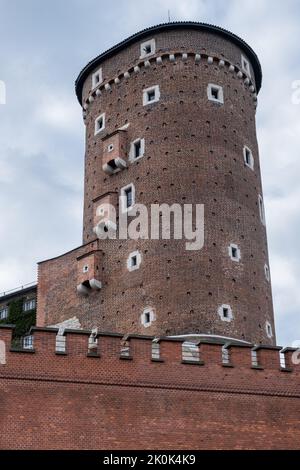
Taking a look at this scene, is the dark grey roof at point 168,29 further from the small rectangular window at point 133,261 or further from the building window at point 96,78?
the small rectangular window at point 133,261

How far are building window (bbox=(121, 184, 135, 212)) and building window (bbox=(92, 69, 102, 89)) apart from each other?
659cm

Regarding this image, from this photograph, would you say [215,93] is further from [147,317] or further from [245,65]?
[147,317]

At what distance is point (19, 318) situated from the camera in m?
48.8

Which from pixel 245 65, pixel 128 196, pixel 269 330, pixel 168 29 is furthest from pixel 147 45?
pixel 269 330

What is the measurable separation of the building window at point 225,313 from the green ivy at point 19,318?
16.3m

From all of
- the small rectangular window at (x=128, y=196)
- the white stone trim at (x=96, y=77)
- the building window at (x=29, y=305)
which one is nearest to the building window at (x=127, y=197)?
the small rectangular window at (x=128, y=196)

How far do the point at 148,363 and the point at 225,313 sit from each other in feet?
24.7

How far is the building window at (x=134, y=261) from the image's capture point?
33969mm

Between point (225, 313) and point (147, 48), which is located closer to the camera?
point (225, 313)

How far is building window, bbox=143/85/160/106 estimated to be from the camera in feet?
121

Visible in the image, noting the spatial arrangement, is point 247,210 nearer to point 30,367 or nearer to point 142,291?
point 142,291

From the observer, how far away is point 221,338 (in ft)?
104

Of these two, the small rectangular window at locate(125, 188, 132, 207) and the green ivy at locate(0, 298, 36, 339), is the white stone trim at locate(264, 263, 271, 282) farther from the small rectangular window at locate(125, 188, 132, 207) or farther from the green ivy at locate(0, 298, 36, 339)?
the green ivy at locate(0, 298, 36, 339)

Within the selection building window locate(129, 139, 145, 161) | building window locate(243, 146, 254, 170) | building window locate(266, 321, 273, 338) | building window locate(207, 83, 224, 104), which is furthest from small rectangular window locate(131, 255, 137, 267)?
building window locate(207, 83, 224, 104)
